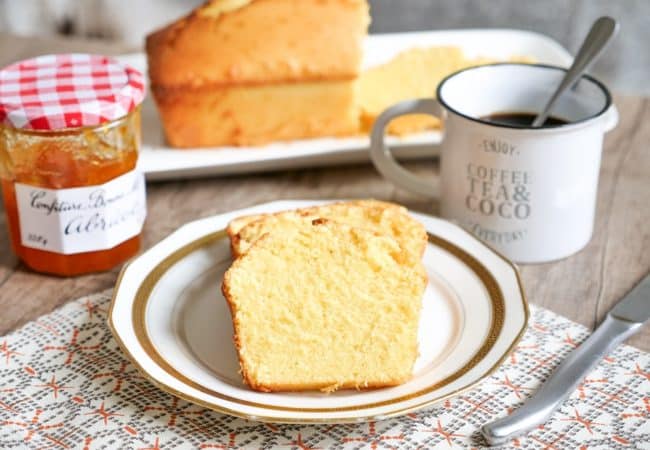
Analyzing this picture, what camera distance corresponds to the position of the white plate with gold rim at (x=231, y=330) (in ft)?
3.50

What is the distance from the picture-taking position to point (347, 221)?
1.32m

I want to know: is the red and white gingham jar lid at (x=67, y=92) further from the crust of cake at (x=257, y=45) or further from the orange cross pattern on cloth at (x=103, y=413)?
the orange cross pattern on cloth at (x=103, y=413)

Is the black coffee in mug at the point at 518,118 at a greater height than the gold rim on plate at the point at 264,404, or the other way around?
the black coffee in mug at the point at 518,118

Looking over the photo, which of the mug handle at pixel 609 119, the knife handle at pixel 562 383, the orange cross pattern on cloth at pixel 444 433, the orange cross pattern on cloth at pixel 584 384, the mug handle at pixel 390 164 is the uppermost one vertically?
the mug handle at pixel 609 119

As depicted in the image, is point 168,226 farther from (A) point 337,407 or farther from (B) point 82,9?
(B) point 82,9

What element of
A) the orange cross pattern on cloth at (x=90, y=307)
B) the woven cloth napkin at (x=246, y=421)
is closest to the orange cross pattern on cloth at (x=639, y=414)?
the woven cloth napkin at (x=246, y=421)

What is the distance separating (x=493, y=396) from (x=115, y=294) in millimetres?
515

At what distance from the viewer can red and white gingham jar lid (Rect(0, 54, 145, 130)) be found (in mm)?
1316

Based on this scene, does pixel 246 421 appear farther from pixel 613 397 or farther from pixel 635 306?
pixel 635 306

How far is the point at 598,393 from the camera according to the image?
1147mm

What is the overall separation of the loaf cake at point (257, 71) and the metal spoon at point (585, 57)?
426 millimetres

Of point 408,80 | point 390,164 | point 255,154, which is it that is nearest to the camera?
point 390,164

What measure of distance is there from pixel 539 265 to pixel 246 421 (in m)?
0.58

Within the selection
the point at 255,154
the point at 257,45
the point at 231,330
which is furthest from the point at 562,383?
the point at 257,45
